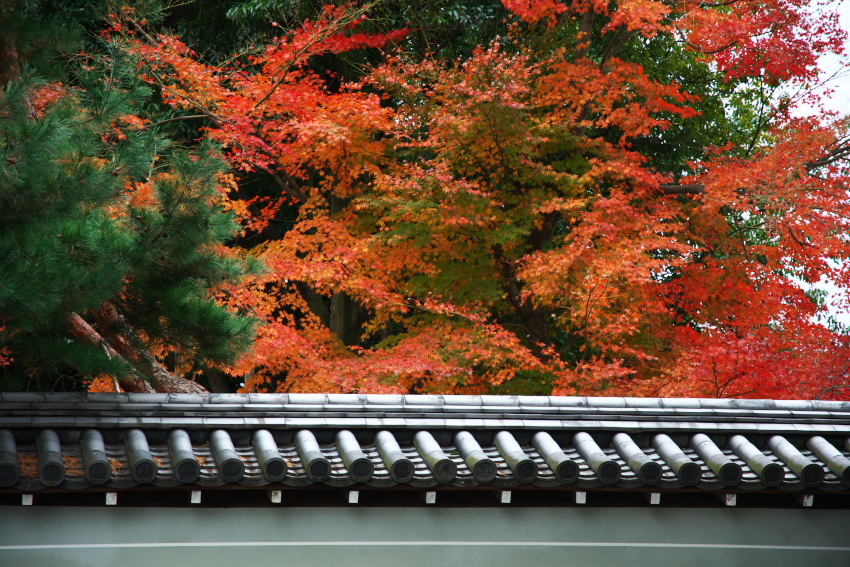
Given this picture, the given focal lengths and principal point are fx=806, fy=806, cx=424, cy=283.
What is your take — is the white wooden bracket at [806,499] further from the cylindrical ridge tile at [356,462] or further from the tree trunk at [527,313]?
the tree trunk at [527,313]

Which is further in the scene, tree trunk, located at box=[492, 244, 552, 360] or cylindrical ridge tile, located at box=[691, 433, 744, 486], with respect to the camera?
tree trunk, located at box=[492, 244, 552, 360]

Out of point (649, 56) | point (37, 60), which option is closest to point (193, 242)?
point (37, 60)

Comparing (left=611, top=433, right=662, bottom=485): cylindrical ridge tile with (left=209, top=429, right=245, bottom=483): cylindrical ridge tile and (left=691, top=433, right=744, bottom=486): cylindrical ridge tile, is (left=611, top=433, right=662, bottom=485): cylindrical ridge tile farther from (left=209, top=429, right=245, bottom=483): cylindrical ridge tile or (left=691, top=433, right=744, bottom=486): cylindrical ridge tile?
(left=209, top=429, right=245, bottom=483): cylindrical ridge tile

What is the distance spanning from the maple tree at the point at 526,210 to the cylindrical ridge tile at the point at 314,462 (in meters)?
5.79

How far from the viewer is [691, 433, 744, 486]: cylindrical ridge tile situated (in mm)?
4742

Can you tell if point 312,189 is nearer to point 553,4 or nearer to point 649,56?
point 553,4

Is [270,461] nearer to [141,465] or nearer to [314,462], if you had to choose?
[314,462]

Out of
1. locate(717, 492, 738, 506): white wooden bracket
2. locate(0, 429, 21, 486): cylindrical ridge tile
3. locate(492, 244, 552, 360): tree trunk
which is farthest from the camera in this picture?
locate(492, 244, 552, 360): tree trunk

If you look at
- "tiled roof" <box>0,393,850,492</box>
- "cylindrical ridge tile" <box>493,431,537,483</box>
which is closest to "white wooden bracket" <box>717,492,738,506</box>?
"tiled roof" <box>0,393,850,492</box>

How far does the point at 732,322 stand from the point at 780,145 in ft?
9.13

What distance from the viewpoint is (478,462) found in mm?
4555

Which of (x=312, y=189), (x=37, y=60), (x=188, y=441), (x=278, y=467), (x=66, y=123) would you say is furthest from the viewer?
(x=312, y=189)

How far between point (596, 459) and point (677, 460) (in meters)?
0.50

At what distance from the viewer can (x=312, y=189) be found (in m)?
12.8
